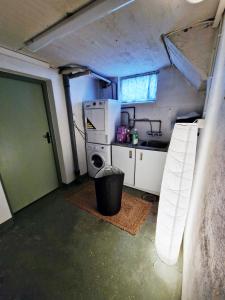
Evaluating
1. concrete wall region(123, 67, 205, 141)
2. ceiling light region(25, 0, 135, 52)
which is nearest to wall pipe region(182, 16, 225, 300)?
ceiling light region(25, 0, 135, 52)

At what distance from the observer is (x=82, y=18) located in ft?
3.43

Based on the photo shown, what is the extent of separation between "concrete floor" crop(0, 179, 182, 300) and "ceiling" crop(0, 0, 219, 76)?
2251 mm

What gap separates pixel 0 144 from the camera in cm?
178

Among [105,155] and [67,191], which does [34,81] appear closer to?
[105,155]

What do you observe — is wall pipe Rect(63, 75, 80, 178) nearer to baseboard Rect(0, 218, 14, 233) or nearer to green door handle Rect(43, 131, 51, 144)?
green door handle Rect(43, 131, 51, 144)

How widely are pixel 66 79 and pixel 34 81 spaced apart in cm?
52

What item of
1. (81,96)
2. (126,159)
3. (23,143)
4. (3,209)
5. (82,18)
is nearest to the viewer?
(82,18)

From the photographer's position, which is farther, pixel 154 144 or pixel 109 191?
pixel 154 144

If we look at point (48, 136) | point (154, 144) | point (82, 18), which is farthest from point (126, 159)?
point (82, 18)

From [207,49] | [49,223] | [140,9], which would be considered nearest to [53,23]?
[140,9]

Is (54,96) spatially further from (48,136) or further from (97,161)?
(97,161)

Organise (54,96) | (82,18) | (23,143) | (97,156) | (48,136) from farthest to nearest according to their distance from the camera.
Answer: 1. (97,156)
2. (48,136)
3. (54,96)
4. (23,143)
5. (82,18)

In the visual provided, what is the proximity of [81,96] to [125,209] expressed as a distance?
91.2 inches

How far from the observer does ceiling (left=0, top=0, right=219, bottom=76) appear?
101cm
